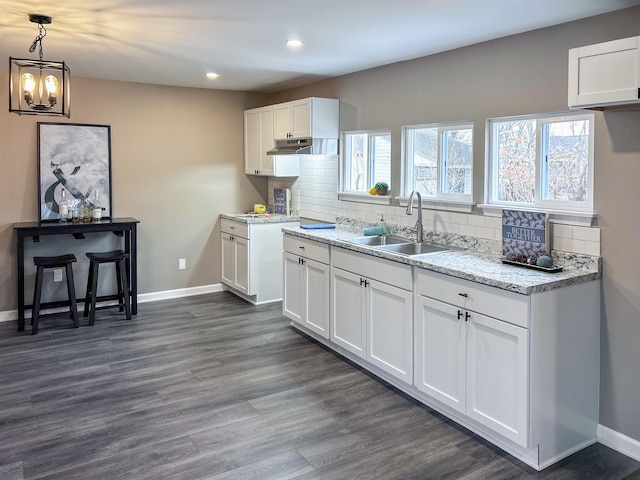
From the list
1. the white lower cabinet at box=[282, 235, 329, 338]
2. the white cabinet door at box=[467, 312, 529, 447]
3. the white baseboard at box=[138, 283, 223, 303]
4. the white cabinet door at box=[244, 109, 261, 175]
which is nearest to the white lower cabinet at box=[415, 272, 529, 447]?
the white cabinet door at box=[467, 312, 529, 447]

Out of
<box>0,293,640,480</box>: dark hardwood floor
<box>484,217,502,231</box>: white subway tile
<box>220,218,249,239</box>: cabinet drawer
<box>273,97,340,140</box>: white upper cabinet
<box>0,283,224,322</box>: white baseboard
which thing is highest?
<box>273,97,340,140</box>: white upper cabinet

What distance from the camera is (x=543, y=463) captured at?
2711mm

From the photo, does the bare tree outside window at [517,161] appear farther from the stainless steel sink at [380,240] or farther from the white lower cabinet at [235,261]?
the white lower cabinet at [235,261]

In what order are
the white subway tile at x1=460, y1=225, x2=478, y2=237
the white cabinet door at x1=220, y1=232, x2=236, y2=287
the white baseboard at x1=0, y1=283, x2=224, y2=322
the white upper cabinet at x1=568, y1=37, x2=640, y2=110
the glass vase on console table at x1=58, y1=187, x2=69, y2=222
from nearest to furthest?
the white upper cabinet at x1=568, y1=37, x2=640, y2=110 < the white subway tile at x1=460, y1=225, x2=478, y2=237 < the glass vase on console table at x1=58, y1=187, x2=69, y2=222 < the white baseboard at x1=0, y1=283, x2=224, y2=322 < the white cabinet door at x1=220, y1=232, x2=236, y2=287

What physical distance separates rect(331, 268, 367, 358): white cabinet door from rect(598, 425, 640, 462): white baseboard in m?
1.56

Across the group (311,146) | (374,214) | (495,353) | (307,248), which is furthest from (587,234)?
(311,146)

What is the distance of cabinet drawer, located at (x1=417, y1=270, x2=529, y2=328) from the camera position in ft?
8.64

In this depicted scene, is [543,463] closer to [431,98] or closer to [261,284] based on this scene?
[431,98]

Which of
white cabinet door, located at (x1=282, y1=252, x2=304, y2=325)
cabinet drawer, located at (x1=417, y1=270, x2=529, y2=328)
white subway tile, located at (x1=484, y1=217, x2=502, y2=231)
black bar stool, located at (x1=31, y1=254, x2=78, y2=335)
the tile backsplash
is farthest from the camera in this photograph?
black bar stool, located at (x1=31, y1=254, x2=78, y2=335)

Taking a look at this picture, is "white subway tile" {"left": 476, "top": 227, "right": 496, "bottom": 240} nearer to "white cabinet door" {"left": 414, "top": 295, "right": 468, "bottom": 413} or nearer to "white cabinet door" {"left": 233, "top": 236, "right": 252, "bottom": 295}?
"white cabinet door" {"left": 414, "top": 295, "right": 468, "bottom": 413}

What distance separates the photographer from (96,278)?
4980 millimetres

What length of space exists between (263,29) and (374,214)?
1.94 metres

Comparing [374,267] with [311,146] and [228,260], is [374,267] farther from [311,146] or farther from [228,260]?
[228,260]

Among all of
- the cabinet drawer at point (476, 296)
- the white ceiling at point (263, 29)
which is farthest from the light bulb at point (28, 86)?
the cabinet drawer at point (476, 296)
